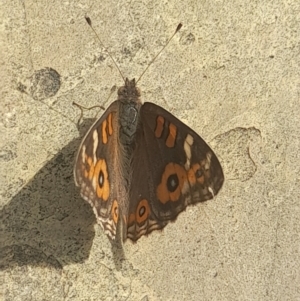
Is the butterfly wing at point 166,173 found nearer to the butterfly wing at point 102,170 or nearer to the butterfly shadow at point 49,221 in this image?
the butterfly wing at point 102,170

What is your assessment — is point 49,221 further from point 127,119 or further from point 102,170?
point 127,119

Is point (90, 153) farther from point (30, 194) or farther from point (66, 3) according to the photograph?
point (66, 3)

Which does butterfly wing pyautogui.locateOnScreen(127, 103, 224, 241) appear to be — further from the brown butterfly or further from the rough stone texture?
the rough stone texture

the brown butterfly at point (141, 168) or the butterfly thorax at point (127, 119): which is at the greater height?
the butterfly thorax at point (127, 119)

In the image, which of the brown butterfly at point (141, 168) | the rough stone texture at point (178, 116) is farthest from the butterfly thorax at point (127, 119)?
the rough stone texture at point (178, 116)

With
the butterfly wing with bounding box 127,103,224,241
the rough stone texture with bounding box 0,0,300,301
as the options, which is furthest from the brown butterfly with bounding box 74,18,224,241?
the rough stone texture with bounding box 0,0,300,301

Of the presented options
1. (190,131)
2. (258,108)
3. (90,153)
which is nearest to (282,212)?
(258,108)

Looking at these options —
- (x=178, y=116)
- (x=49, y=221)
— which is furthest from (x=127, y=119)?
(x=49, y=221)
